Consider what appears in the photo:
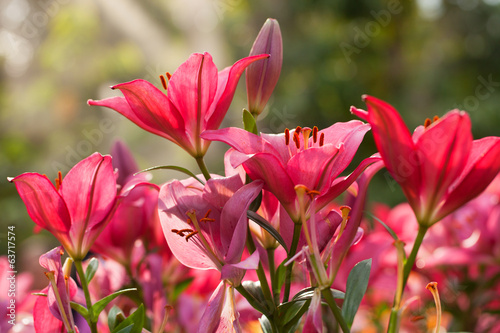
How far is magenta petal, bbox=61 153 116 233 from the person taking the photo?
1.43ft

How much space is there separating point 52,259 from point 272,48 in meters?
0.26

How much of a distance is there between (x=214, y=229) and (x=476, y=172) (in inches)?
7.8

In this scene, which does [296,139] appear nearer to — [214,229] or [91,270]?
[214,229]

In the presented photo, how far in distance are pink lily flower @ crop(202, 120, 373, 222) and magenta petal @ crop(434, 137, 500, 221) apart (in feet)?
0.23

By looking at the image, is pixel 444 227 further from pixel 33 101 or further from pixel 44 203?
pixel 33 101

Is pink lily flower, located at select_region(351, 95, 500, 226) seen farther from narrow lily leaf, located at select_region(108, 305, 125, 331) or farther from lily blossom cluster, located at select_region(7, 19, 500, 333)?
narrow lily leaf, located at select_region(108, 305, 125, 331)

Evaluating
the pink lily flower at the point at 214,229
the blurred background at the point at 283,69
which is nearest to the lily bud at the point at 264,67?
the pink lily flower at the point at 214,229

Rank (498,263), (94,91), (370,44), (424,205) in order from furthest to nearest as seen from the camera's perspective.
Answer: (94,91), (370,44), (498,263), (424,205)

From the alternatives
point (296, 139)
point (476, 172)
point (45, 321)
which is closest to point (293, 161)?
point (296, 139)

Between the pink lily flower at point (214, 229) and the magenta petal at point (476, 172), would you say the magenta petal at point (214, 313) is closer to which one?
the pink lily flower at point (214, 229)

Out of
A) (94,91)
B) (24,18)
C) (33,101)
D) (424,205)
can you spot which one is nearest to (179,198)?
(424,205)

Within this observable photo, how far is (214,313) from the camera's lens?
15.4 inches

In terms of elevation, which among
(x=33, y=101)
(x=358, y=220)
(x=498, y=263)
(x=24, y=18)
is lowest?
(x=498, y=263)

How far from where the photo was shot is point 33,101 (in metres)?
8.12
